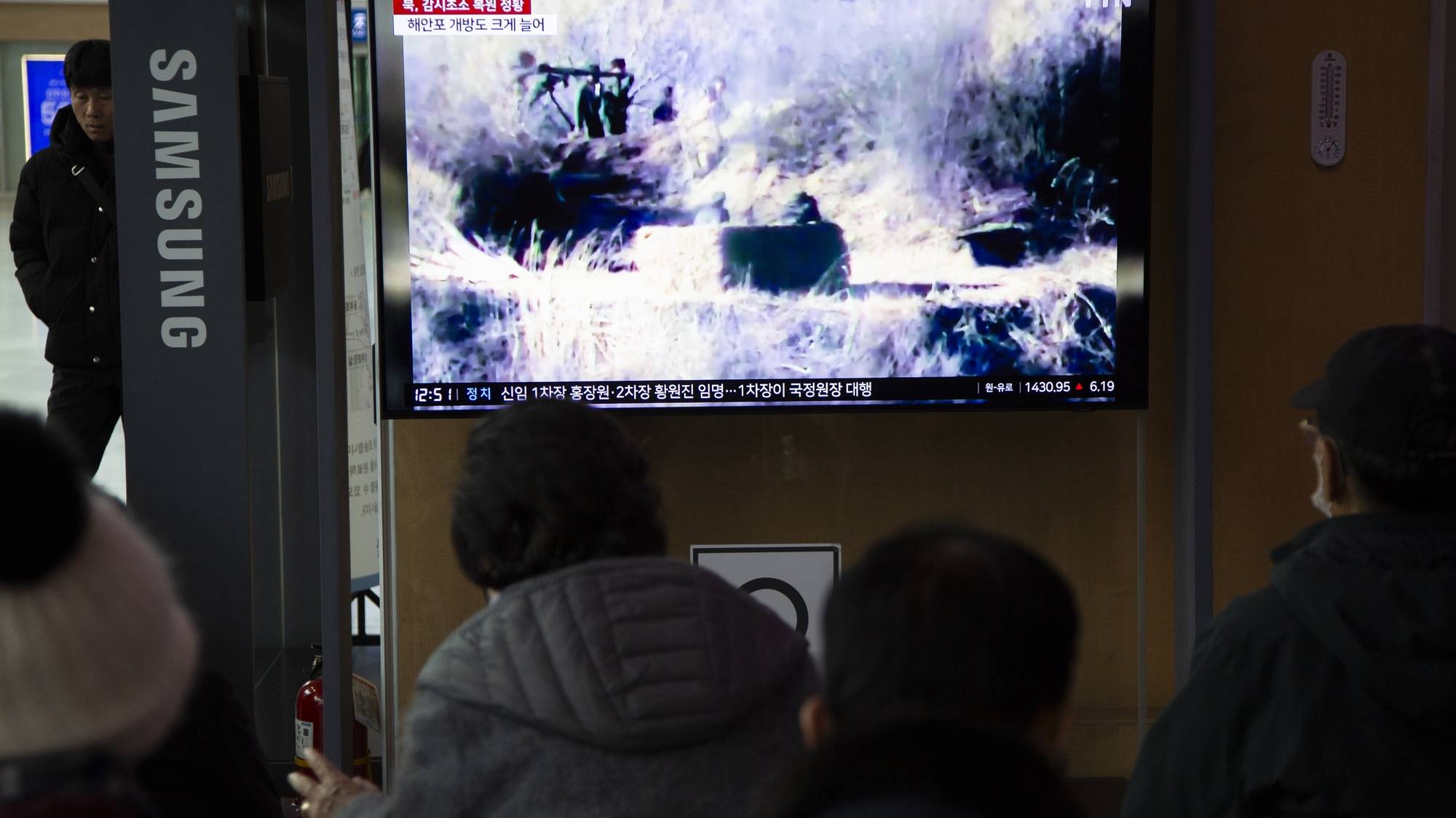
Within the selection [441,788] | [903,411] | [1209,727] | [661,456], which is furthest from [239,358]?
[1209,727]

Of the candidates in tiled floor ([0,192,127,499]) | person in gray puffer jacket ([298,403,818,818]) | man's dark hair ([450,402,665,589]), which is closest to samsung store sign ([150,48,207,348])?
man's dark hair ([450,402,665,589])

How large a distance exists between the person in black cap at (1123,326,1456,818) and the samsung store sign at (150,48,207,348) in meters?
2.40

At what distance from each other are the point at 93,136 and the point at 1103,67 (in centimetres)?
275

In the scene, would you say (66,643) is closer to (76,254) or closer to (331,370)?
(331,370)

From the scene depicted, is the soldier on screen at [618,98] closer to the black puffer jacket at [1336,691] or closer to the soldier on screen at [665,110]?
the soldier on screen at [665,110]

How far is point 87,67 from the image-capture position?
13.0ft

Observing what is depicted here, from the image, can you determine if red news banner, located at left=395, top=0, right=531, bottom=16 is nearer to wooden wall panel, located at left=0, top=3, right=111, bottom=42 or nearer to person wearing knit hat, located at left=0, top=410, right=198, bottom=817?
person wearing knit hat, located at left=0, top=410, right=198, bottom=817

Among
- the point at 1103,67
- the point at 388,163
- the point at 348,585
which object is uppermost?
the point at 1103,67

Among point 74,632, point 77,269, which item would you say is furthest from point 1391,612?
point 77,269

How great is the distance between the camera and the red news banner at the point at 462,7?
10.6ft

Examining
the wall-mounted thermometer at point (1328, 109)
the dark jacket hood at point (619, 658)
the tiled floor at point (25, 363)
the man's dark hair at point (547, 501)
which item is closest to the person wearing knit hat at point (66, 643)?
the dark jacket hood at point (619, 658)

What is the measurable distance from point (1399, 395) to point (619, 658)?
967 millimetres

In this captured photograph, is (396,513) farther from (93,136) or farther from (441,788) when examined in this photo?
(441,788)

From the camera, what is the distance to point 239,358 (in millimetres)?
3330
